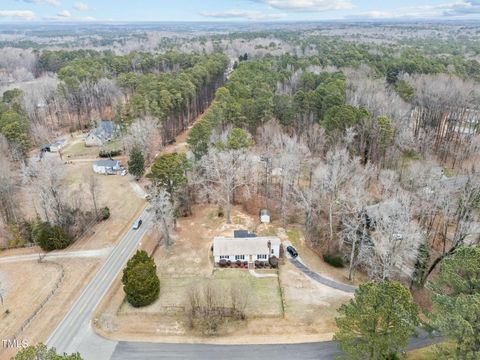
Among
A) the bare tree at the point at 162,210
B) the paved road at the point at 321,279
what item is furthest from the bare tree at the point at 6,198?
the paved road at the point at 321,279

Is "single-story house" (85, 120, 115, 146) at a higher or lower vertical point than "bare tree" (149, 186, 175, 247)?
lower

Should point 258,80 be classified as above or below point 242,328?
above

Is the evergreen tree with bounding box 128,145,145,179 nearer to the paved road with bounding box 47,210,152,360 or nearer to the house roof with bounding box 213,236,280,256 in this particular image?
the paved road with bounding box 47,210,152,360

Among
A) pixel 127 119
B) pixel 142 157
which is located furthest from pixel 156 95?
pixel 142 157

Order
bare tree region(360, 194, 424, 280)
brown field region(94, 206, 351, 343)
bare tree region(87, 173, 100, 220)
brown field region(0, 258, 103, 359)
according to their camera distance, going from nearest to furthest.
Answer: brown field region(94, 206, 351, 343), brown field region(0, 258, 103, 359), bare tree region(360, 194, 424, 280), bare tree region(87, 173, 100, 220)

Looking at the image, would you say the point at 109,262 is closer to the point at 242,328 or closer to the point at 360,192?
the point at 242,328

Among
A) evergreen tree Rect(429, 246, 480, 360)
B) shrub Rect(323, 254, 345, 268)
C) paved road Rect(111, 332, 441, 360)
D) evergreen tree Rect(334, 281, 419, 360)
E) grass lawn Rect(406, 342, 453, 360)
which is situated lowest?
shrub Rect(323, 254, 345, 268)

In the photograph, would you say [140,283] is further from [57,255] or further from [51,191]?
[51,191]

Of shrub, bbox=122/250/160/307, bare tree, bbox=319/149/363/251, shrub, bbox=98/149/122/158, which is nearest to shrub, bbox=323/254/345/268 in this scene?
bare tree, bbox=319/149/363/251
